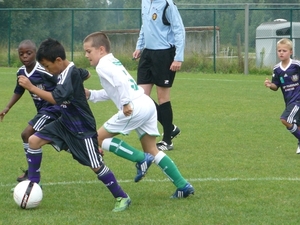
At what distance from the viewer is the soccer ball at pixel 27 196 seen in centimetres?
577

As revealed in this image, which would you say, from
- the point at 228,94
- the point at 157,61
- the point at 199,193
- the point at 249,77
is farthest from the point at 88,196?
the point at 249,77

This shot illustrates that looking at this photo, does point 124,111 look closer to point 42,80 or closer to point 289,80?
point 42,80

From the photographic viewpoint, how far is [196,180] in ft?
23.0

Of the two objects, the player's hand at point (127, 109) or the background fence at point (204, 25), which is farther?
the background fence at point (204, 25)

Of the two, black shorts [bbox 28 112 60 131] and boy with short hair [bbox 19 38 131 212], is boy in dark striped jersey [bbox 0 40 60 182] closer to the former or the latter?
black shorts [bbox 28 112 60 131]

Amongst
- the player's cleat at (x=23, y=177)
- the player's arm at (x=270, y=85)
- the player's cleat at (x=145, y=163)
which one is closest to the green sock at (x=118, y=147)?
the player's cleat at (x=145, y=163)

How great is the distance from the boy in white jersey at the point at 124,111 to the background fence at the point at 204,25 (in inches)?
747

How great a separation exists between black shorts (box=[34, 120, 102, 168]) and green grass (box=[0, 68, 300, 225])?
16.0 inches

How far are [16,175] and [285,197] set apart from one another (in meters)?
2.78

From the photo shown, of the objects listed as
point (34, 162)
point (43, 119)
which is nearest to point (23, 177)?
point (43, 119)

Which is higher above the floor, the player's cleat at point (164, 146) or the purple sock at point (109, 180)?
the purple sock at point (109, 180)

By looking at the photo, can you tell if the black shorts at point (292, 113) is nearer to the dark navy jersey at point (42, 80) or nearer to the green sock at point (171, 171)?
the green sock at point (171, 171)

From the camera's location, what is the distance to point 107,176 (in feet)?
18.9

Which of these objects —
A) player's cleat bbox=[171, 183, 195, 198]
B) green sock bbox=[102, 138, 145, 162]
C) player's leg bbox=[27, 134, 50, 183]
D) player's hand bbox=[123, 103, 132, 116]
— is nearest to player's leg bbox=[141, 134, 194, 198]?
player's cleat bbox=[171, 183, 195, 198]
